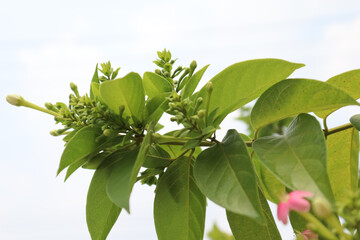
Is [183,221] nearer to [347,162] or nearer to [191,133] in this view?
[191,133]

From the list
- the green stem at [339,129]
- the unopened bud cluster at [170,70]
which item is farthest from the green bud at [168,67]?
the green stem at [339,129]

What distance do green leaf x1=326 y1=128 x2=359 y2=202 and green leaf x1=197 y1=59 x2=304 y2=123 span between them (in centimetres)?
28

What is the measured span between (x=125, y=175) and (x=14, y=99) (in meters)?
0.28

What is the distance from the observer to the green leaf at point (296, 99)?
769mm

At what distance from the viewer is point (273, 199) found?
1015mm

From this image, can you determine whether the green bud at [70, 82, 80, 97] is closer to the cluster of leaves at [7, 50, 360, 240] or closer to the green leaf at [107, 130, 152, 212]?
the cluster of leaves at [7, 50, 360, 240]

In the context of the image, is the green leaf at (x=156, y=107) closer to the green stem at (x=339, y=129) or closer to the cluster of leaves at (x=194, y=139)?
the cluster of leaves at (x=194, y=139)

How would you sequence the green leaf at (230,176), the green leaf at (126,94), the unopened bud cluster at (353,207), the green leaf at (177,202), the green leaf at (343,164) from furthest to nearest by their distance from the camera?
the green leaf at (343,164)
the green leaf at (177,202)
the green leaf at (126,94)
the green leaf at (230,176)
the unopened bud cluster at (353,207)

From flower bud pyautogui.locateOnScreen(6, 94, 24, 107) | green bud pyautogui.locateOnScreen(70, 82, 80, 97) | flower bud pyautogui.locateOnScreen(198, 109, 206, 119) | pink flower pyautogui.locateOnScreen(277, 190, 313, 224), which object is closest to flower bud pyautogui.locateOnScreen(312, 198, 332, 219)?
pink flower pyautogui.locateOnScreen(277, 190, 313, 224)

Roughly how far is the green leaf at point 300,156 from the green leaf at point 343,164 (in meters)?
0.27

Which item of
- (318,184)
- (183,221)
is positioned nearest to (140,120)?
(183,221)

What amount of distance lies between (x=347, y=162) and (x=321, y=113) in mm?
152

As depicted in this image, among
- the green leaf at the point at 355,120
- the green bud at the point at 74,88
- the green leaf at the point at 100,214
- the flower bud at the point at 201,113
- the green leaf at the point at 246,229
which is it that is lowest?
the green leaf at the point at 246,229

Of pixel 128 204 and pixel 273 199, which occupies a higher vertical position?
pixel 128 204
